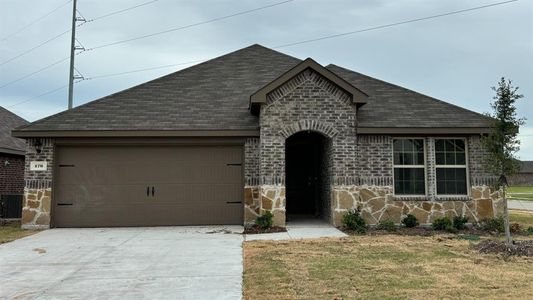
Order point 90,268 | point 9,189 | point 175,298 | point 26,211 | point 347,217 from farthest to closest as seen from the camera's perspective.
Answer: point 9,189, point 26,211, point 347,217, point 90,268, point 175,298

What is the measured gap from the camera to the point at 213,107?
13938mm

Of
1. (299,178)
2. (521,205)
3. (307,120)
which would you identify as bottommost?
(521,205)

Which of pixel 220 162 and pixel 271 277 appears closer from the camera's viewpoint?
pixel 271 277

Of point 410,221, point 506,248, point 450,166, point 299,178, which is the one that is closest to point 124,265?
point 506,248

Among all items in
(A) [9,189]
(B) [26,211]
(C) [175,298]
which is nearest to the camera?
(C) [175,298]

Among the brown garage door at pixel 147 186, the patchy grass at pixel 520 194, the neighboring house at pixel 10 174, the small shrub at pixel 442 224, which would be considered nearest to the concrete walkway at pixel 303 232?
the brown garage door at pixel 147 186

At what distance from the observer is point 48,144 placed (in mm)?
12984

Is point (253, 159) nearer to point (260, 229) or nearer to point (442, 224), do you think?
point (260, 229)

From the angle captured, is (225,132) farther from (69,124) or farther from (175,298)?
(175,298)

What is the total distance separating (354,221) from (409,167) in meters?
2.56

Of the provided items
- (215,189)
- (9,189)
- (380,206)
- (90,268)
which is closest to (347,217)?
(380,206)

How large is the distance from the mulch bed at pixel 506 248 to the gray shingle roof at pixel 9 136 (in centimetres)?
1626

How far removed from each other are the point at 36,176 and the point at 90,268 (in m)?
6.51

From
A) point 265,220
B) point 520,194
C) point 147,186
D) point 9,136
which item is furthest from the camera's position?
point 520,194
